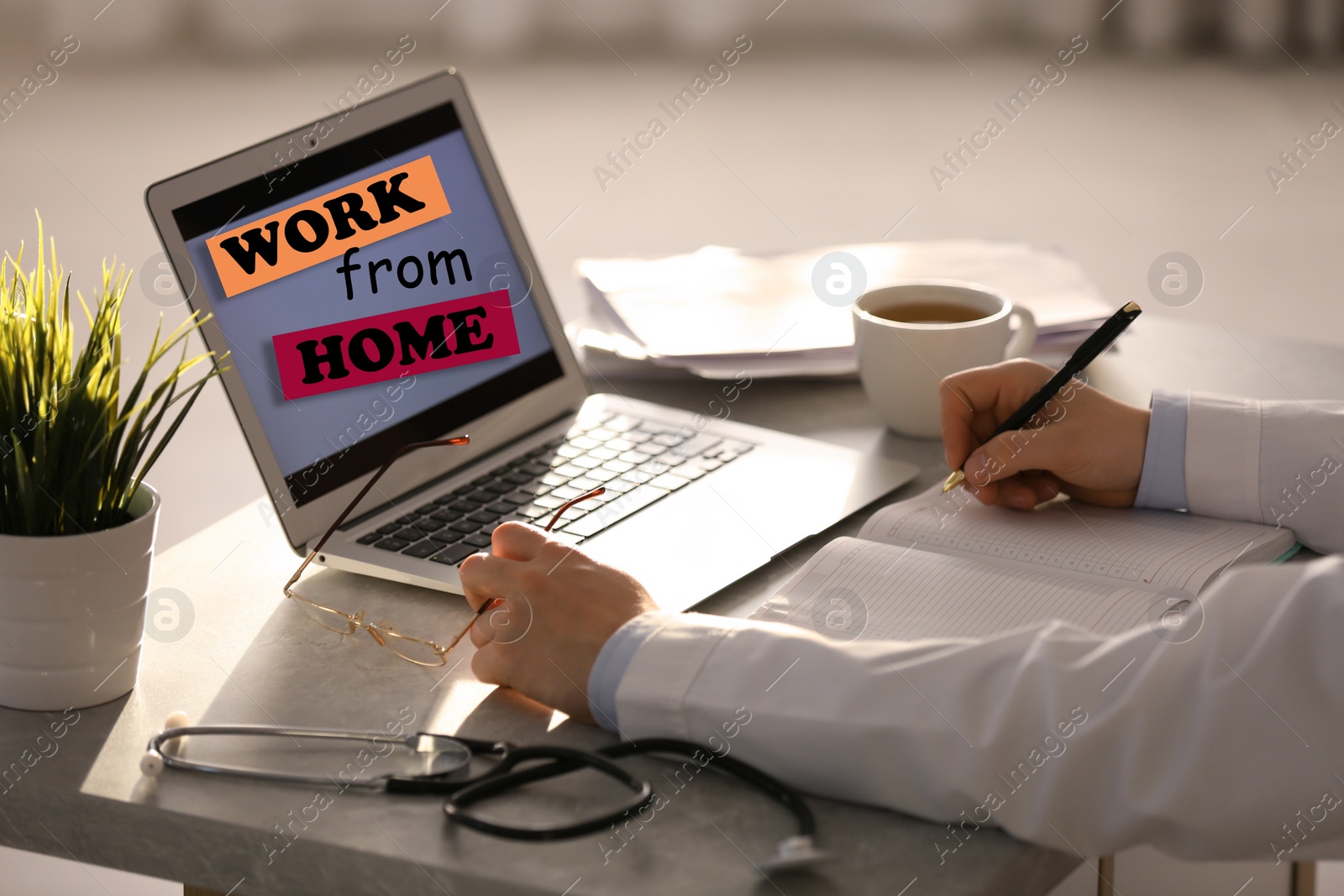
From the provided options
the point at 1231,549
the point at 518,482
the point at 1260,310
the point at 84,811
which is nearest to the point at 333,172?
the point at 518,482

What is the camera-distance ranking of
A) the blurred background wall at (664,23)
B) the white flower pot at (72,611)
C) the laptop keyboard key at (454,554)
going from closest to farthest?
the white flower pot at (72,611) < the laptop keyboard key at (454,554) < the blurred background wall at (664,23)

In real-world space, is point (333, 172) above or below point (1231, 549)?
above

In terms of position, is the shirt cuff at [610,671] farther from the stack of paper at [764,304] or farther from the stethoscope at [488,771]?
the stack of paper at [764,304]

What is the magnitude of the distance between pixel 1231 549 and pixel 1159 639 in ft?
0.89

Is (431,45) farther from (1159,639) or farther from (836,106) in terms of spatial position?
(1159,639)

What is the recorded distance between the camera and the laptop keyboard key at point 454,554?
0.92m

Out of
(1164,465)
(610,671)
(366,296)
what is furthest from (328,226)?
(1164,465)

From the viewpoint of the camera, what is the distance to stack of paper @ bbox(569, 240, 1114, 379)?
4.28 feet

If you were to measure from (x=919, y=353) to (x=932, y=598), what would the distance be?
38 centimetres

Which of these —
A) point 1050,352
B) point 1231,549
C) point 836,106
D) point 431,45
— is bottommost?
point 1231,549

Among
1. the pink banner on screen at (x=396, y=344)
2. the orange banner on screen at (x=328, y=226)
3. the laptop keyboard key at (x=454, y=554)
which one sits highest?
the orange banner on screen at (x=328, y=226)

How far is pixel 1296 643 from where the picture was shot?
658 millimetres

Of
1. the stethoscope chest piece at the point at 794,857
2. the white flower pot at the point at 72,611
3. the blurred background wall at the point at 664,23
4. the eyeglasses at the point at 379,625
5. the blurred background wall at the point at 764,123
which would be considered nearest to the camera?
the stethoscope chest piece at the point at 794,857

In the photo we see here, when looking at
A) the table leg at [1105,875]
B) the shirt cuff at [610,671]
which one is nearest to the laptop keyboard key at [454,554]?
the shirt cuff at [610,671]
